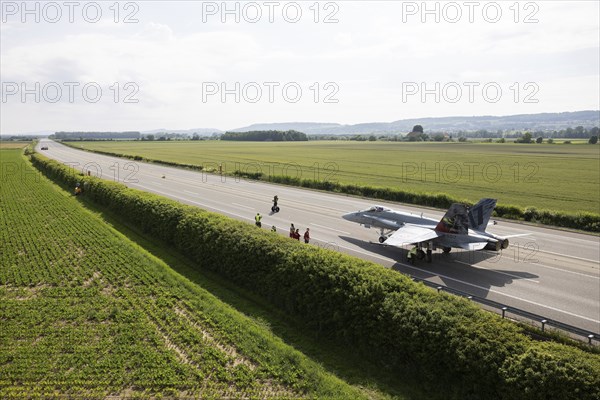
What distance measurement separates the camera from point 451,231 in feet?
82.4

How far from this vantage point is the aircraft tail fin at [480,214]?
2605cm

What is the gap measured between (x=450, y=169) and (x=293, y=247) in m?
70.7

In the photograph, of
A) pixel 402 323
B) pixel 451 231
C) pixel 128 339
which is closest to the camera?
pixel 402 323

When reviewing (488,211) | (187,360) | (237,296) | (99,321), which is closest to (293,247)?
(237,296)

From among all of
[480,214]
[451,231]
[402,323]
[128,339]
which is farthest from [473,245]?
[128,339]

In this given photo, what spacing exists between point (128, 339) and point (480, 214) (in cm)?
2125

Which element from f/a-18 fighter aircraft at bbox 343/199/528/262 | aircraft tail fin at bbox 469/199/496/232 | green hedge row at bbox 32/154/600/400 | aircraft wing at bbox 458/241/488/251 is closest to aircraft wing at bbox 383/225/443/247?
f/a-18 fighter aircraft at bbox 343/199/528/262

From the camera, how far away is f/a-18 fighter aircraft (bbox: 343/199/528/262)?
24.2 meters

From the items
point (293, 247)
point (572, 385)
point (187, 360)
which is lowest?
point (187, 360)

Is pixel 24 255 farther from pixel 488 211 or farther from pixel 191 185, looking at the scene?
pixel 191 185

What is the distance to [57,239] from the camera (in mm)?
28688

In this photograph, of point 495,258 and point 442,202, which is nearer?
point 495,258

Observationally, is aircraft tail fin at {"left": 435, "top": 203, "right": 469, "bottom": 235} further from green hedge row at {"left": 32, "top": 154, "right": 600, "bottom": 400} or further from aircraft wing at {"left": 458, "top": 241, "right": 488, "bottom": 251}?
green hedge row at {"left": 32, "top": 154, "right": 600, "bottom": 400}

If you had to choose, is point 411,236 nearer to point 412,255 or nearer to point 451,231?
point 412,255
